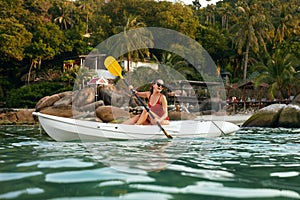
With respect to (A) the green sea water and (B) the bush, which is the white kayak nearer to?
(A) the green sea water

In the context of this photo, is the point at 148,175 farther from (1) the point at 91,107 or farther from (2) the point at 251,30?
(2) the point at 251,30

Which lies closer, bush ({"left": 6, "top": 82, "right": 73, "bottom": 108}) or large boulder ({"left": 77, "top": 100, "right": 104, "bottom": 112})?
large boulder ({"left": 77, "top": 100, "right": 104, "bottom": 112})

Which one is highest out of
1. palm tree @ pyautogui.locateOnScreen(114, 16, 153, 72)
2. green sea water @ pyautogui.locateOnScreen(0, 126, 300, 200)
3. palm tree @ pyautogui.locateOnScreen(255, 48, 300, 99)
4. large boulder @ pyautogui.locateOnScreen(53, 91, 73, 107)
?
palm tree @ pyautogui.locateOnScreen(114, 16, 153, 72)

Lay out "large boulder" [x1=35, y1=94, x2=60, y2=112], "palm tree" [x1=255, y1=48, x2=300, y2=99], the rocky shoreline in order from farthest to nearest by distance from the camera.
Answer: "palm tree" [x1=255, y1=48, x2=300, y2=99] → "large boulder" [x1=35, y1=94, x2=60, y2=112] → the rocky shoreline

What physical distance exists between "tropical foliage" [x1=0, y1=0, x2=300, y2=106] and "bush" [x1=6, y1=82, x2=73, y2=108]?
1.50 m

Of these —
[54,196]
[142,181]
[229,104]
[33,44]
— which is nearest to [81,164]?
[142,181]

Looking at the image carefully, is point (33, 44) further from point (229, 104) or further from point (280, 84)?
point (280, 84)

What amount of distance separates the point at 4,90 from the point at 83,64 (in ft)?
24.5

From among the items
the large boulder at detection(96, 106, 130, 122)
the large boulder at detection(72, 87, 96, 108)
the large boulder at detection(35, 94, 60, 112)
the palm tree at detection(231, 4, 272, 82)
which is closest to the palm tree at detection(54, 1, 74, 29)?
the palm tree at detection(231, 4, 272, 82)

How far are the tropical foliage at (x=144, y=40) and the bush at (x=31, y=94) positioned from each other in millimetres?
1501

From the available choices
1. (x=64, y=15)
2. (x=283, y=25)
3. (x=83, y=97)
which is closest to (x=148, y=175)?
(x=83, y=97)

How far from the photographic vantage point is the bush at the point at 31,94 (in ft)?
89.7

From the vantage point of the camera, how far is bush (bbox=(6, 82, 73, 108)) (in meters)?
27.3

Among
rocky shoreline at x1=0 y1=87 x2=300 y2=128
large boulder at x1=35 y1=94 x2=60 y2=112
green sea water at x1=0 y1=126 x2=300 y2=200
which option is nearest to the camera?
green sea water at x1=0 y1=126 x2=300 y2=200
